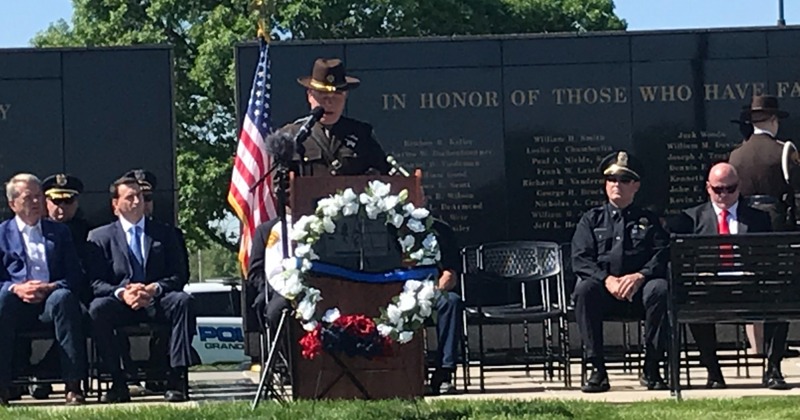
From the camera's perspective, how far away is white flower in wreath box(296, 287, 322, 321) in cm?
772

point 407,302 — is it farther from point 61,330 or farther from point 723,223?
point 723,223

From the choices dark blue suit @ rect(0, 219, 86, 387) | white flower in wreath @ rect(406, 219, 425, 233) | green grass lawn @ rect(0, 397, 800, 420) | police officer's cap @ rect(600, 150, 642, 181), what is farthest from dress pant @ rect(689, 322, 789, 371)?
dark blue suit @ rect(0, 219, 86, 387)

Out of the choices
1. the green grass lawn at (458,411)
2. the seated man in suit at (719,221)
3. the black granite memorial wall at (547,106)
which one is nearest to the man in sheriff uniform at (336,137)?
the green grass lawn at (458,411)

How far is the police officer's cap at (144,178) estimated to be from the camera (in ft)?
36.6

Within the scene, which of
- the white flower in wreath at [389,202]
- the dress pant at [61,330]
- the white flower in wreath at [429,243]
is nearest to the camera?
the white flower in wreath at [389,202]

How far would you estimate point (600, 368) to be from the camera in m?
9.80

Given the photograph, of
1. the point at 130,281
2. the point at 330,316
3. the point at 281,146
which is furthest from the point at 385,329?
the point at 130,281

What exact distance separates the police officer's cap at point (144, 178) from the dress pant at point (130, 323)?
125 centimetres

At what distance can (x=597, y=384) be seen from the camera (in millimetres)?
9758

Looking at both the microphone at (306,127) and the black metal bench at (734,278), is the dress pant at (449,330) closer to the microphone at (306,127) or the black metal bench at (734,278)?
the black metal bench at (734,278)

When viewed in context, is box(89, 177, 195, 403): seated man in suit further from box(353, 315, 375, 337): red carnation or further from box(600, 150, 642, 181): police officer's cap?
box(600, 150, 642, 181): police officer's cap

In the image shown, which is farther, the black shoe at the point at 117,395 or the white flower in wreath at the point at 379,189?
the black shoe at the point at 117,395

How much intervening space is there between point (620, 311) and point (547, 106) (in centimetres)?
244

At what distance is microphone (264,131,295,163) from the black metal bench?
251 cm
